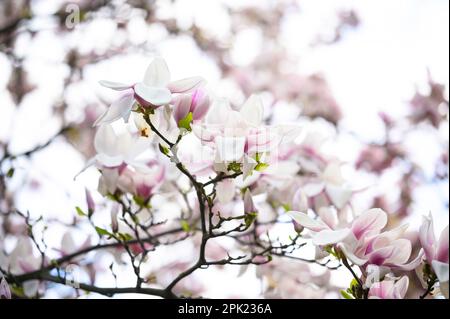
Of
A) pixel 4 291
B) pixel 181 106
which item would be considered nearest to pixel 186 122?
pixel 181 106

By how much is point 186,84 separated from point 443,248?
43 cm

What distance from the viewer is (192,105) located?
35.7 inches

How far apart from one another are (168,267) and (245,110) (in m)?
1.61

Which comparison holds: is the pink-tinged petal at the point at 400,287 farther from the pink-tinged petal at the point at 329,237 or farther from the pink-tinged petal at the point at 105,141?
the pink-tinged petal at the point at 105,141

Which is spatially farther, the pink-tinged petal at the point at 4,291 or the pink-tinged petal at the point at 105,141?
the pink-tinged petal at the point at 105,141

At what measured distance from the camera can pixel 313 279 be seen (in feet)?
5.69

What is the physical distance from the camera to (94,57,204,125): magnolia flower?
84cm

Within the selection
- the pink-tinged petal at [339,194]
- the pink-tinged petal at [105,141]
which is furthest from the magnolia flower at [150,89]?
the pink-tinged petal at [339,194]

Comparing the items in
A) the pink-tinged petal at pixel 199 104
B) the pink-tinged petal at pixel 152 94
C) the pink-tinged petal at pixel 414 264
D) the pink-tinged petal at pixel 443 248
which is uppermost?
the pink-tinged petal at pixel 152 94

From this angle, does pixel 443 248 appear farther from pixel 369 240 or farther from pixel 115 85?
pixel 115 85

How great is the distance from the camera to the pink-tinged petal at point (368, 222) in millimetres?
849

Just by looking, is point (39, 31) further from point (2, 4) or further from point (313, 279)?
point (313, 279)

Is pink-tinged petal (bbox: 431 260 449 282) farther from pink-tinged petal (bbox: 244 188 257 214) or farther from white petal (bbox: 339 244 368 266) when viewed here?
pink-tinged petal (bbox: 244 188 257 214)
